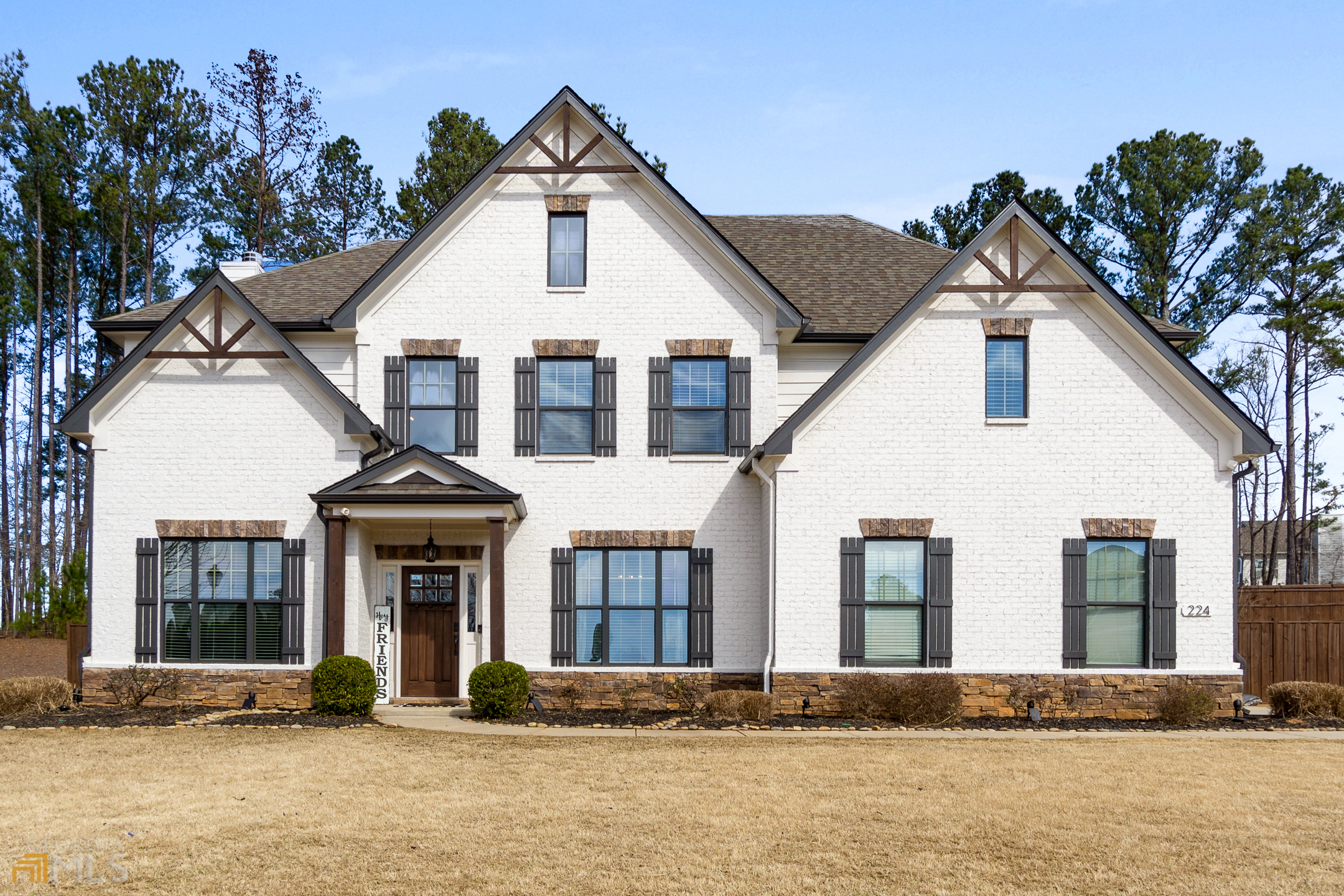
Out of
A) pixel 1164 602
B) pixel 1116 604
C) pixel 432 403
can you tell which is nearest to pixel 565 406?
pixel 432 403

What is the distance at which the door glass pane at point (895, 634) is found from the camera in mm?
15703

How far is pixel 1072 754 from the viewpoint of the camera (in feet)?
40.2

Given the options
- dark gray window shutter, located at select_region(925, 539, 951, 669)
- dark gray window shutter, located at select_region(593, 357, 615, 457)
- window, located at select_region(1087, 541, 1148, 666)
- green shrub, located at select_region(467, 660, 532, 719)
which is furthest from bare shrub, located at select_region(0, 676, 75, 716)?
window, located at select_region(1087, 541, 1148, 666)

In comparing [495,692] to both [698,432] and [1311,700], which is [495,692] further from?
[1311,700]

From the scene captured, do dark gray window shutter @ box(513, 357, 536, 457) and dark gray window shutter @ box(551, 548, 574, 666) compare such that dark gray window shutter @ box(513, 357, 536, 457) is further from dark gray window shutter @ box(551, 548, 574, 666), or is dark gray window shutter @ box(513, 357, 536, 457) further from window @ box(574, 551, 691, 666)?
window @ box(574, 551, 691, 666)

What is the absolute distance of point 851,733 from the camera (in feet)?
45.5

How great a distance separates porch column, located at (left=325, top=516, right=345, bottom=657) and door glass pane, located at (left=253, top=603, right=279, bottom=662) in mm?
1027

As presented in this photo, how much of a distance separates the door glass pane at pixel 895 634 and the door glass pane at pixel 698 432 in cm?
351

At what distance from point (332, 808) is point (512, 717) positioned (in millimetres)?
5951

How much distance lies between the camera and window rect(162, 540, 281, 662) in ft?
53.7

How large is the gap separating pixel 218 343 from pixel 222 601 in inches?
154

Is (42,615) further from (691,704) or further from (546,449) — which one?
(691,704)

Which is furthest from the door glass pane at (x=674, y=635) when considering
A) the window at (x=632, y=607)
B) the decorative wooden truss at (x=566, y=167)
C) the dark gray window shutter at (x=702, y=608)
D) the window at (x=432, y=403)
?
the decorative wooden truss at (x=566, y=167)

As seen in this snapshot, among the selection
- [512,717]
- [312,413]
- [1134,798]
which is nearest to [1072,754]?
[1134,798]
